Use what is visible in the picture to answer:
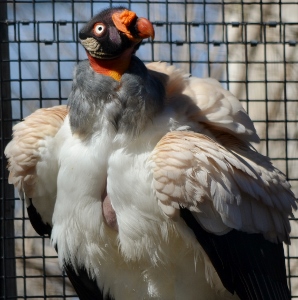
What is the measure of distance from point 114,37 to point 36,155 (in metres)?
0.71

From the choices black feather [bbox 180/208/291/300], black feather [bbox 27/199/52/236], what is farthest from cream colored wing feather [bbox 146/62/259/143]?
black feather [bbox 27/199/52/236]

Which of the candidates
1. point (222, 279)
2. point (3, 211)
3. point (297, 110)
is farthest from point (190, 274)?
point (297, 110)

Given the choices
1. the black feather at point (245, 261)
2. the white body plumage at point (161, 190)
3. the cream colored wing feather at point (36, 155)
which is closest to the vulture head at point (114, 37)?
the white body plumage at point (161, 190)

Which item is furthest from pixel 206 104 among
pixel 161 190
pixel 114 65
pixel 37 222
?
pixel 37 222

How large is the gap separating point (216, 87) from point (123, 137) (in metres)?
0.63

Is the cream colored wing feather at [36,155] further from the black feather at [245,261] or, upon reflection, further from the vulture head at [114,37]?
the black feather at [245,261]

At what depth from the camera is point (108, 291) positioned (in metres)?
4.79

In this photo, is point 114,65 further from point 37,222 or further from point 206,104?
point 37,222

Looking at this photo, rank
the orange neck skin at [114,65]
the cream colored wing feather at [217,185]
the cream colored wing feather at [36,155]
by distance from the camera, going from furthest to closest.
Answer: the cream colored wing feather at [36,155], the orange neck skin at [114,65], the cream colored wing feather at [217,185]

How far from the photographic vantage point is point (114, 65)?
4.39 m

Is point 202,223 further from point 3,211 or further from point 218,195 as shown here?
point 3,211

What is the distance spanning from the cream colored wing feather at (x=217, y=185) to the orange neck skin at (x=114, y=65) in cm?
41

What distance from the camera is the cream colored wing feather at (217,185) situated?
13.3ft

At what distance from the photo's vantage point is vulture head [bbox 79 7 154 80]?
4254 millimetres
